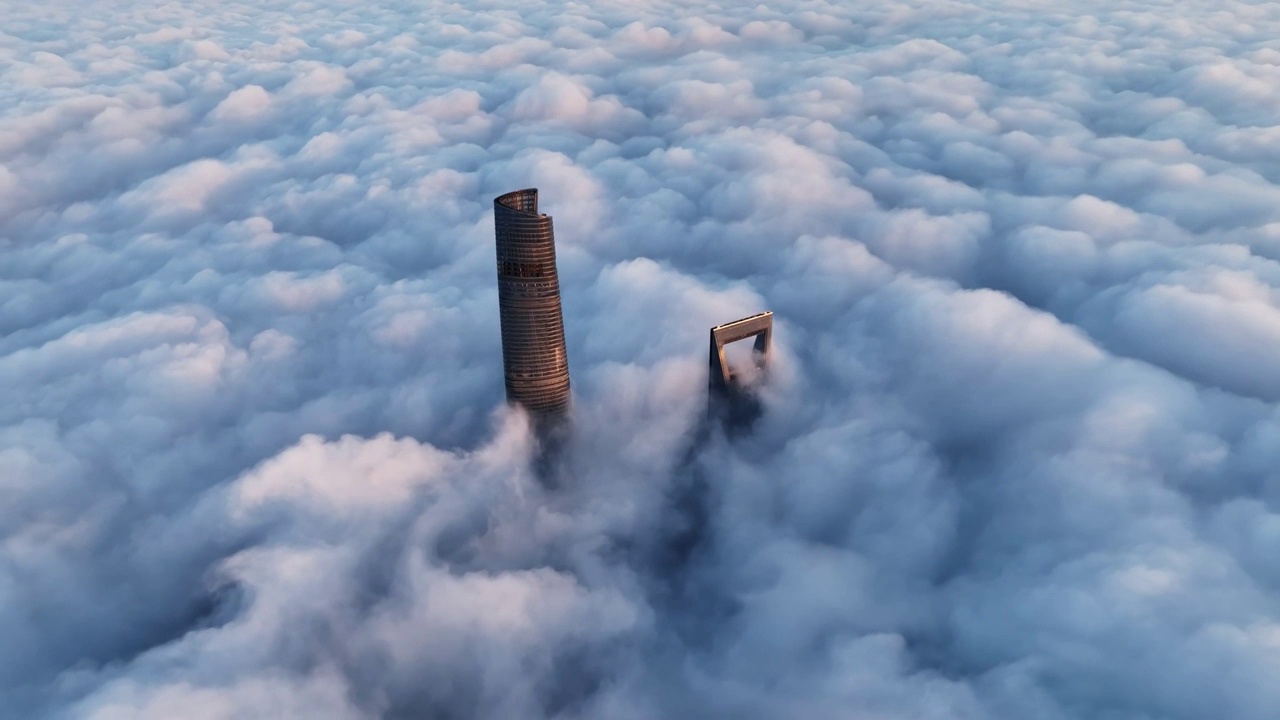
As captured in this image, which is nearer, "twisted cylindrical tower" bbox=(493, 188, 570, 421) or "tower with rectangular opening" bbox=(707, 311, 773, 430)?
"twisted cylindrical tower" bbox=(493, 188, 570, 421)

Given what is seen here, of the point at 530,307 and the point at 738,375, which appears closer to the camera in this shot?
the point at 530,307

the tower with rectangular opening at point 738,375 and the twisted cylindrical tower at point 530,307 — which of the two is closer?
the twisted cylindrical tower at point 530,307

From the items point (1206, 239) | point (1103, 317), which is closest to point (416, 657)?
point (1103, 317)

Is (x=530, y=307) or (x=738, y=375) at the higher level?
(x=530, y=307)
